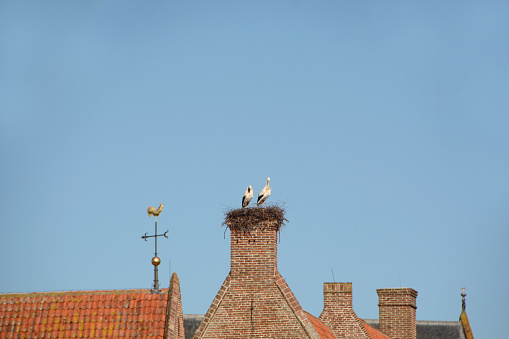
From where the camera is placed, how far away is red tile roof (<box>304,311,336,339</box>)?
3179 centimetres

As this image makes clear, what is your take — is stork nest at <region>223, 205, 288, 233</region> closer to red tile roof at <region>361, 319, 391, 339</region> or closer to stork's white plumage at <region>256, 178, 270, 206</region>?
stork's white plumage at <region>256, 178, 270, 206</region>

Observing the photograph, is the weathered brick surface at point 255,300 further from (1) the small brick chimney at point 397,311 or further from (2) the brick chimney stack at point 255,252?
(1) the small brick chimney at point 397,311

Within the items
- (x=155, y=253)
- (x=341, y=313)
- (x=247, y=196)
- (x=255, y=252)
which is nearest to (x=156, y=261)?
(x=155, y=253)

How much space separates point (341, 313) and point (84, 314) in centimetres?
1262

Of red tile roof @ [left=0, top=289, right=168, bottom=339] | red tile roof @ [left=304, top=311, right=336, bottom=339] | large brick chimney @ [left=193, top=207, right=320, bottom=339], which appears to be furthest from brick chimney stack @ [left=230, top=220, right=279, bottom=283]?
red tile roof @ [left=0, top=289, right=168, bottom=339]

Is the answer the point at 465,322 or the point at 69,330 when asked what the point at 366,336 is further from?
the point at 69,330

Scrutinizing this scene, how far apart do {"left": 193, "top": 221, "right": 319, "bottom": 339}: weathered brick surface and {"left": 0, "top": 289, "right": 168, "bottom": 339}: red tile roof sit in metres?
4.65

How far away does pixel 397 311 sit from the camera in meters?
40.2

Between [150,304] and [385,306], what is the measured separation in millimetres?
16221

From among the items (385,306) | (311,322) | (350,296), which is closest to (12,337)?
(311,322)

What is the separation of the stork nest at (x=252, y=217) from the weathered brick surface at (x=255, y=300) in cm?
12

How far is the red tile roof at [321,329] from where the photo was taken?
3179 centimetres

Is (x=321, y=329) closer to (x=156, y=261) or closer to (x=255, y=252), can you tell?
(x=255, y=252)

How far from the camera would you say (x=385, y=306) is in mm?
40375
